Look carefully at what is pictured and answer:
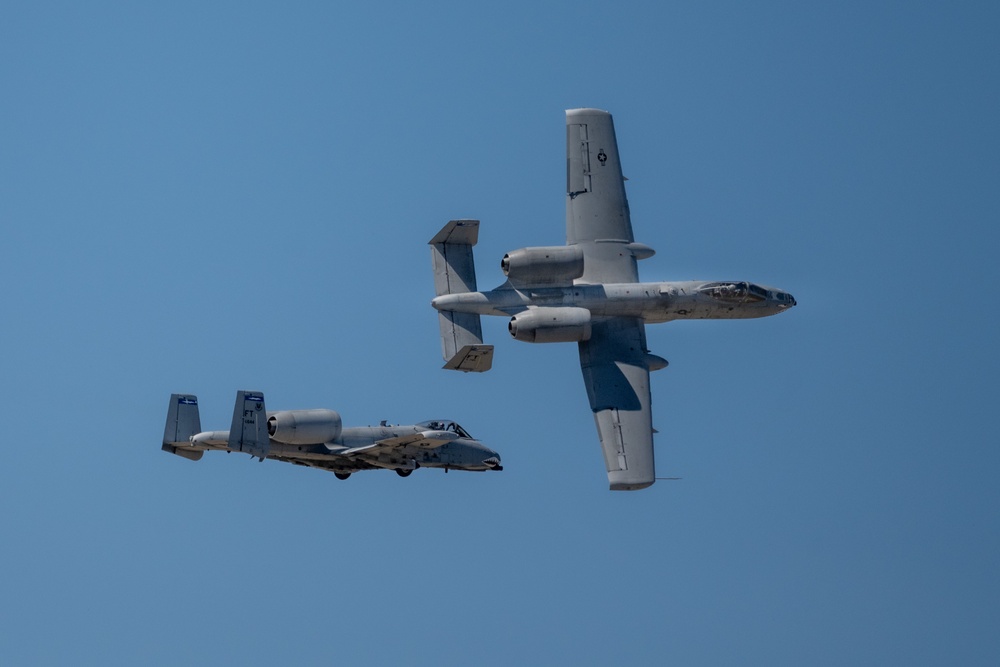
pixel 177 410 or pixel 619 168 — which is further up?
pixel 619 168

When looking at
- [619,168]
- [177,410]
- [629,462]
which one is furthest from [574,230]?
[177,410]

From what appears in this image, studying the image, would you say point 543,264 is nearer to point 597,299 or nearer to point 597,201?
point 597,299

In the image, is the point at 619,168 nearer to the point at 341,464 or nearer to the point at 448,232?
the point at 448,232

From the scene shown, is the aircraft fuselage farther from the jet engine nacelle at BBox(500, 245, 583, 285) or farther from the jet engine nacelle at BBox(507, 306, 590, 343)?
the jet engine nacelle at BBox(507, 306, 590, 343)

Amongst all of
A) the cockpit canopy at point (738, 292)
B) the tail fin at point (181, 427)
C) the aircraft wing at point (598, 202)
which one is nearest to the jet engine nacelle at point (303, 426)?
the tail fin at point (181, 427)

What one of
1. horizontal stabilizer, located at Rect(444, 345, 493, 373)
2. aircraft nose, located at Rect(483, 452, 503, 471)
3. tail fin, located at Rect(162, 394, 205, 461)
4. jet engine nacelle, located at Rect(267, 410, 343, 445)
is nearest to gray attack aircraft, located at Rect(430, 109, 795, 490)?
horizontal stabilizer, located at Rect(444, 345, 493, 373)

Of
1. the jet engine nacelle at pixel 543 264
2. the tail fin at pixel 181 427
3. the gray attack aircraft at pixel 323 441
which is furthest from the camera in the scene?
the tail fin at pixel 181 427

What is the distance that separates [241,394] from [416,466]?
306 inches

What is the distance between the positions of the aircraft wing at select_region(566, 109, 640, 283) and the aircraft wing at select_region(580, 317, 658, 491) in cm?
221

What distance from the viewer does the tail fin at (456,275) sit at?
253ft

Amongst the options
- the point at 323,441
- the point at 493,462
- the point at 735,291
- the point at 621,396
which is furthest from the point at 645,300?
the point at 323,441

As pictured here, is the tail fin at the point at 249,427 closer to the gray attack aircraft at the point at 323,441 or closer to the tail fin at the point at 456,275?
the gray attack aircraft at the point at 323,441

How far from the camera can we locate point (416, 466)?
80625mm

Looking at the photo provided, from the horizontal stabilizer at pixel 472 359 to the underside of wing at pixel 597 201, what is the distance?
6.44 m
